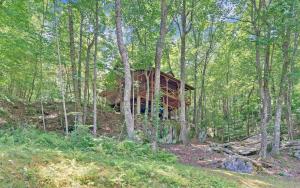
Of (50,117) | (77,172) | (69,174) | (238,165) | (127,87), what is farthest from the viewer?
(50,117)

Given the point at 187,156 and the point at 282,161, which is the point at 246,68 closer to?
A: the point at 282,161

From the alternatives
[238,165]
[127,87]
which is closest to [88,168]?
[127,87]

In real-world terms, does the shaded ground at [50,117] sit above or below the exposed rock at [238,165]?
above

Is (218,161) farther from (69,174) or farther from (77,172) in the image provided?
(69,174)

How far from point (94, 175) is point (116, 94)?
23418 millimetres

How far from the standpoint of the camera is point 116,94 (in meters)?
29.4

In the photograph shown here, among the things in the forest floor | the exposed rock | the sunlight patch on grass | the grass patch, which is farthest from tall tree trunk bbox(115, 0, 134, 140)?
the sunlight patch on grass

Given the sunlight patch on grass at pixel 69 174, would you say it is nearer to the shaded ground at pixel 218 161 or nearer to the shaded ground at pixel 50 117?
the shaded ground at pixel 218 161

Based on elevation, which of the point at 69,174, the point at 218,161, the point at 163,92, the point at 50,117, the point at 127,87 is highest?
the point at 163,92

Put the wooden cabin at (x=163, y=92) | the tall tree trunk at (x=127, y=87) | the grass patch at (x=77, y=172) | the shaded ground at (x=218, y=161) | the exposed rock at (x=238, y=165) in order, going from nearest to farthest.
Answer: the grass patch at (x=77, y=172)
the tall tree trunk at (x=127, y=87)
the exposed rock at (x=238, y=165)
the shaded ground at (x=218, y=161)
the wooden cabin at (x=163, y=92)

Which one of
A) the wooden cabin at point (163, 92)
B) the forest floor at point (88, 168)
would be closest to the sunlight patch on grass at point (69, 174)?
the forest floor at point (88, 168)

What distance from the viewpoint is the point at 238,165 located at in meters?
13.0

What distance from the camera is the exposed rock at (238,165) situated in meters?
12.8

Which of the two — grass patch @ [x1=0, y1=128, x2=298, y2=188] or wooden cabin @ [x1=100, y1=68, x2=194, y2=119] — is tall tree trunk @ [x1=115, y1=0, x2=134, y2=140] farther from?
wooden cabin @ [x1=100, y1=68, x2=194, y2=119]
